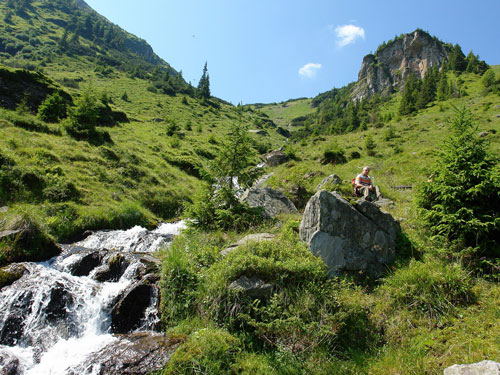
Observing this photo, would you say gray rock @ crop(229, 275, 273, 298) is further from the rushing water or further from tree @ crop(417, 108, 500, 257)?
tree @ crop(417, 108, 500, 257)

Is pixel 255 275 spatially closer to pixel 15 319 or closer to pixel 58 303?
pixel 58 303

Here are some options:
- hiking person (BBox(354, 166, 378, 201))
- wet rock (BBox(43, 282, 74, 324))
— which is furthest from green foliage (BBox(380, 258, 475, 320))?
wet rock (BBox(43, 282, 74, 324))

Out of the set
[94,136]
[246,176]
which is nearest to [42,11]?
[94,136]

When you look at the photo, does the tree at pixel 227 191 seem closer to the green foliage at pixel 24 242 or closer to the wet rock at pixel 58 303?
the wet rock at pixel 58 303

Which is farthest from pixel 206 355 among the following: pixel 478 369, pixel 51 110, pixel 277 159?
pixel 277 159

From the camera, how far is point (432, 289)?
6.11m

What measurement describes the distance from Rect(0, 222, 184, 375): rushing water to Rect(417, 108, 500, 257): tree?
29.9 ft

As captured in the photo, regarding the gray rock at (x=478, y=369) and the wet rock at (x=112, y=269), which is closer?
the gray rock at (x=478, y=369)

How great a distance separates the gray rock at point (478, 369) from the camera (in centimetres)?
352

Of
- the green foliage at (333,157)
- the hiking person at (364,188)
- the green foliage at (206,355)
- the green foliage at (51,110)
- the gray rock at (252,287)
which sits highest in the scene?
the green foliage at (333,157)

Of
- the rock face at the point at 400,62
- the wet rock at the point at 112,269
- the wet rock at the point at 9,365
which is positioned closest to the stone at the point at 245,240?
the wet rock at the point at 112,269

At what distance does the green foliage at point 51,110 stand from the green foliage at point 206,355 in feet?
83.0

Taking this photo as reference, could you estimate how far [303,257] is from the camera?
23.4 feet

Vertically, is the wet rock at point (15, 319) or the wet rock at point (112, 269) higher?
the wet rock at point (112, 269)
